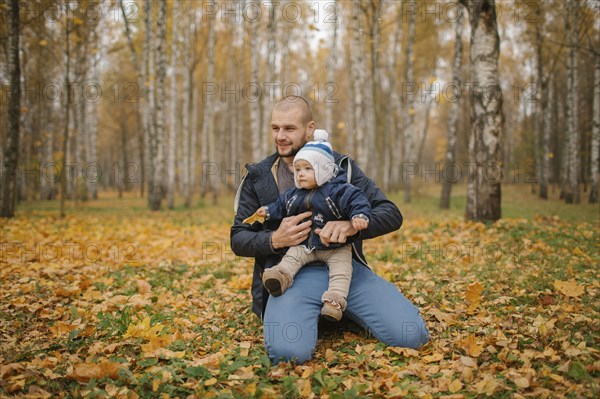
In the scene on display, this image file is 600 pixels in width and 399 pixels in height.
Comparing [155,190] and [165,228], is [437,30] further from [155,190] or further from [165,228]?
[165,228]

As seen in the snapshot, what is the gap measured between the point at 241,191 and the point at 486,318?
238cm

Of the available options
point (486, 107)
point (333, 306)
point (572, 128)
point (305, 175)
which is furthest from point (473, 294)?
point (572, 128)

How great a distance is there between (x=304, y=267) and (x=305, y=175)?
818mm

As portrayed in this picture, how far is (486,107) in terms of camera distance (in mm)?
7629

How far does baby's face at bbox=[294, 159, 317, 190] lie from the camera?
3.23m

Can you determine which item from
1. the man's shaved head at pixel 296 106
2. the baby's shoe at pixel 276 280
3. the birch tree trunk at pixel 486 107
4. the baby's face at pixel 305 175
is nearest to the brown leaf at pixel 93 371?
the baby's shoe at pixel 276 280

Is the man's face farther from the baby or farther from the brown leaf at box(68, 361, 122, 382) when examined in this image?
the brown leaf at box(68, 361, 122, 382)

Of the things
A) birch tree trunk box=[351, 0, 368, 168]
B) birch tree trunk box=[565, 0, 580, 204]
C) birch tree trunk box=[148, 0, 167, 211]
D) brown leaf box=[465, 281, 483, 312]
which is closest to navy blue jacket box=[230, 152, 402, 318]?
brown leaf box=[465, 281, 483, 312]

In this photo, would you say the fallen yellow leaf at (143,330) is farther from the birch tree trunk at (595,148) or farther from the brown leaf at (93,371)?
the birch tree trunk at (595,148)

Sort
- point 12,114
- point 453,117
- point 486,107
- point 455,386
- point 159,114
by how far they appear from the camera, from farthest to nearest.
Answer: point 453,117 → point 159,114 → point 12,114 → point 486,107 → point 455,386

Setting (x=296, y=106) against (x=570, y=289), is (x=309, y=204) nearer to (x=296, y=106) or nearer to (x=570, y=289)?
(x=296, y=106)

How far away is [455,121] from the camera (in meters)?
14.2

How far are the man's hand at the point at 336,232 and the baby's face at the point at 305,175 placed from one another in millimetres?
347

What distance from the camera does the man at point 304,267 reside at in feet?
10.2
